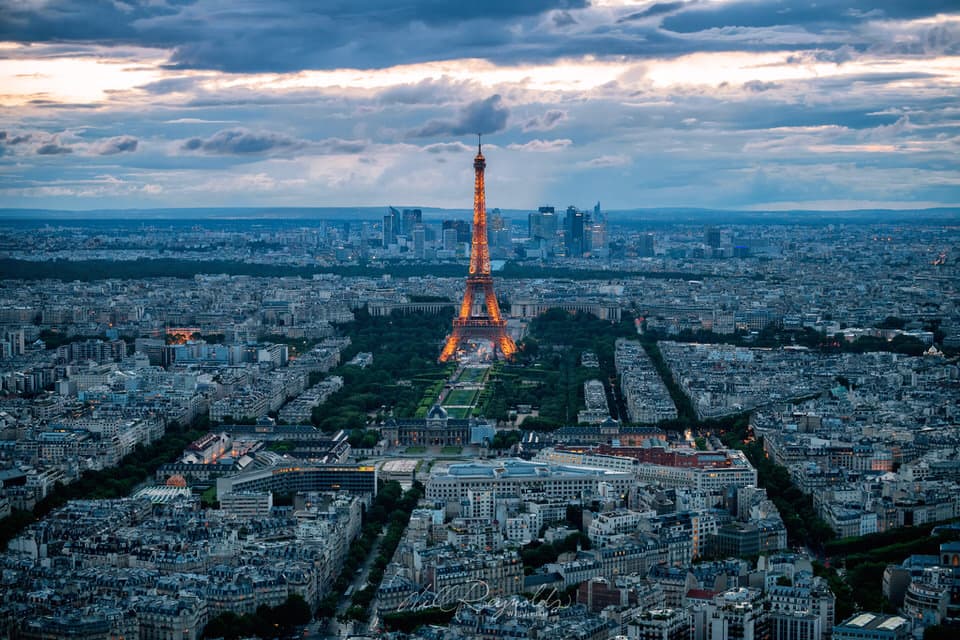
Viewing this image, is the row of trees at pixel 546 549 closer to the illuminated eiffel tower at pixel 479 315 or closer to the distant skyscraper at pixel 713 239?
the illuminated eiffel tower at pixel 479 315

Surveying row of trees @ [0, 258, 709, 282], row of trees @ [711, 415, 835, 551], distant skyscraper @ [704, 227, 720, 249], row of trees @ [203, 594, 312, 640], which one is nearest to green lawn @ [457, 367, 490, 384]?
row of trees @ [711, 415, 835, 551]

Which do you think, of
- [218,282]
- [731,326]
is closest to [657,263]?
[218,282]

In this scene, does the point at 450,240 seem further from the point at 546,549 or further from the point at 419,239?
the point at 546,549

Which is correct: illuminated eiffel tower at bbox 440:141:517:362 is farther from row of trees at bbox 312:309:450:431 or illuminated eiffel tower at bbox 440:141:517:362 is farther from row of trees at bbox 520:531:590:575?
row of trees at bbox 520:531:590:575

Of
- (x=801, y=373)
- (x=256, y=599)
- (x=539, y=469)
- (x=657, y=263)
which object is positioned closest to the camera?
(x=256, y=599)

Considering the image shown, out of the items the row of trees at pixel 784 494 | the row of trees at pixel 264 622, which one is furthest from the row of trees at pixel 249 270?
the row of trees at pixel 264 622

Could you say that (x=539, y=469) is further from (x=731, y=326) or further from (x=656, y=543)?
(x=731, y=326)

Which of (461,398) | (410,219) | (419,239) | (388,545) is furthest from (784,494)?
(410,219)

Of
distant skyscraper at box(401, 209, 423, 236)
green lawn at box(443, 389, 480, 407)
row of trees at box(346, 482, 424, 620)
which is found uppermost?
distant skyscraper at box(401, 209, 423, 236)
